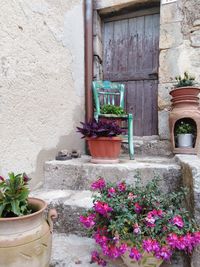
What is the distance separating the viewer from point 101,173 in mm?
1597

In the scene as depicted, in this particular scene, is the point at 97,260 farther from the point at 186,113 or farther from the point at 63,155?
the point at 186,113

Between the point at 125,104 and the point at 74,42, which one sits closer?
the point at 74,42

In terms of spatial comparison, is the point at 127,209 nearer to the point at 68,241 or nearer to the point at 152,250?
the point at 152,250

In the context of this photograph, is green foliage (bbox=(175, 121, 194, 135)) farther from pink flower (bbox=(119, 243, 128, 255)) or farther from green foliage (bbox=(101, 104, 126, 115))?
pink flower (bbox=(119, 243, 128, 255))

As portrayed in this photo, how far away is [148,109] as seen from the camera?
261cm

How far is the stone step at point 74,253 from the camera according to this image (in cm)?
105

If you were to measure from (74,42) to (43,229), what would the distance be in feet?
5.98

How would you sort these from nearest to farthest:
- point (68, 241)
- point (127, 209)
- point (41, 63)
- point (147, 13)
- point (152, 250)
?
point (152, 250) < point (127, 209) < point (68, 241) < point (41, 63) < point (147, 13)

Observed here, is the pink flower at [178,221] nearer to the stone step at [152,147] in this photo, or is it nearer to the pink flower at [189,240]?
the pink flower at [189,240]

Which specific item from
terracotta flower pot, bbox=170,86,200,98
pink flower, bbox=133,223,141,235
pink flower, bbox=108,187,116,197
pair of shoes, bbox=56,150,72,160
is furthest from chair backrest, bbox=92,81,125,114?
pink flower, bbox=133,223,141,235

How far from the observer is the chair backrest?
2.37 meters

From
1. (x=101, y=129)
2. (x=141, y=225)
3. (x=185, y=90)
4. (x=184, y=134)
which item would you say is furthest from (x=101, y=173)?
(x=185, y=90)

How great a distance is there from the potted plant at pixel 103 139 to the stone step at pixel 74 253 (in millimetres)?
615

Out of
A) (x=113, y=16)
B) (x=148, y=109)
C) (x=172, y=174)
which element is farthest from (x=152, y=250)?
(x=113, y=16)
